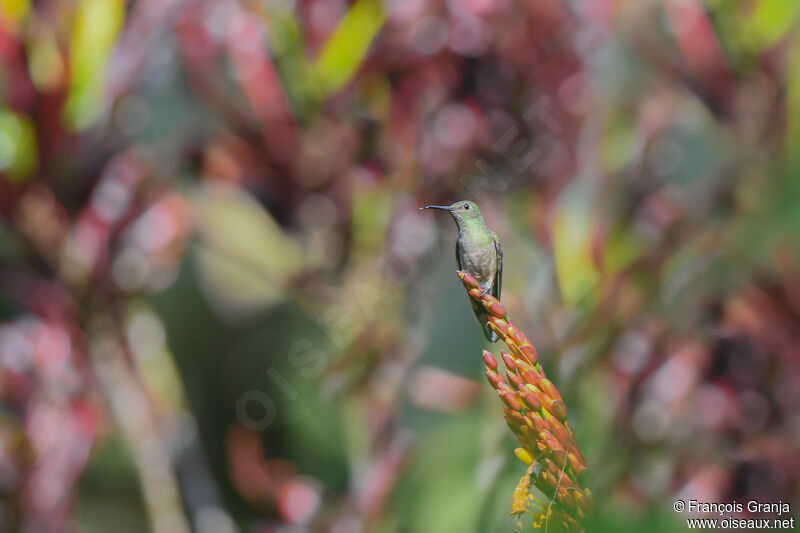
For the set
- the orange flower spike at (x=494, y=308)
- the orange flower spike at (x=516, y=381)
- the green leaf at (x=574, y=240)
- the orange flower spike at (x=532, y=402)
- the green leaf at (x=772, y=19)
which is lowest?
the orange flower spike at (x=532, y=402)

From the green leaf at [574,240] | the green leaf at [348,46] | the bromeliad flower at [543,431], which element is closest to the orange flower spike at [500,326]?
the bromeliad flower at [543,431]

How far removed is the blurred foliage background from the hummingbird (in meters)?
0.25

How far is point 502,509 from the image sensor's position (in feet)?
0.37

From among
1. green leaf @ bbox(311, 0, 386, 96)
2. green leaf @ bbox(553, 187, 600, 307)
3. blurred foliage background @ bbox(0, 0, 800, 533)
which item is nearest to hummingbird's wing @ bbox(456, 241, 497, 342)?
green leaf @ bbox(553, 187, 600, 307)

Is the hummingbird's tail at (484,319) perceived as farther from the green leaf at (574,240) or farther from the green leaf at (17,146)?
the green leaf at (17,146)

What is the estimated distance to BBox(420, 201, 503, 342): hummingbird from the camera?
3.9 inches

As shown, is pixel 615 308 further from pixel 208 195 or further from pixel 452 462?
pixel 208 195

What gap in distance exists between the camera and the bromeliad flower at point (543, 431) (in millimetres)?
71

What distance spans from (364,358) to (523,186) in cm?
14

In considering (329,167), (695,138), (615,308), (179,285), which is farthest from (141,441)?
(695,138)

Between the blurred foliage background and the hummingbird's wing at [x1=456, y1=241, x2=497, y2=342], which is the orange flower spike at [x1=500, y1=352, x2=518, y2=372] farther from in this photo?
the blurred foliage background

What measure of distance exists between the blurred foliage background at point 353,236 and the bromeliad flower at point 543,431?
0.94 feet

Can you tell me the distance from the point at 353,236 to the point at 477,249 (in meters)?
0.38

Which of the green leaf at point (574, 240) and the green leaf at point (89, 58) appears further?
the green leaf at point (89, 58)
